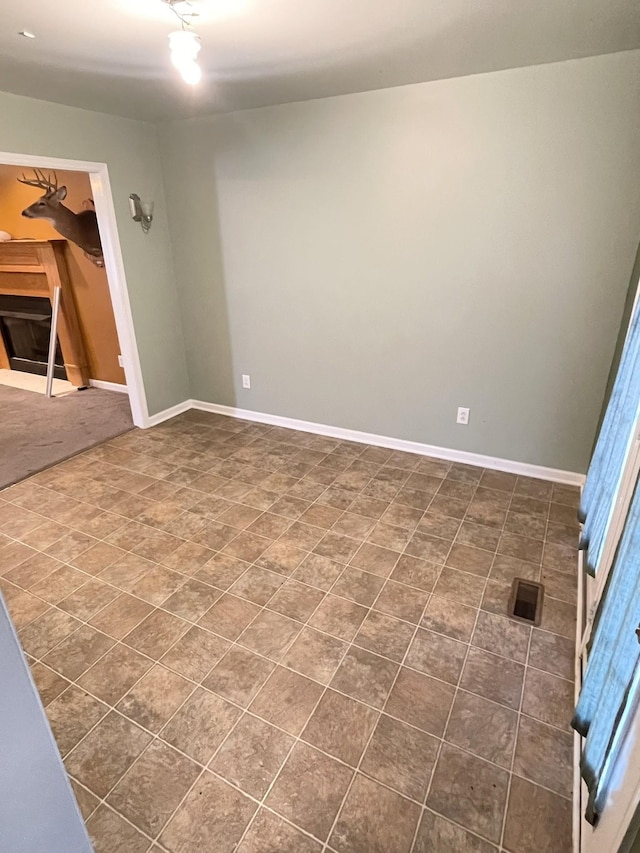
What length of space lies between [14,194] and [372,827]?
19.1 feet

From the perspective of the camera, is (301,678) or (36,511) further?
(36,511)

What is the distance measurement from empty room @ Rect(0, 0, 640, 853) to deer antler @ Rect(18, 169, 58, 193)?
50mm

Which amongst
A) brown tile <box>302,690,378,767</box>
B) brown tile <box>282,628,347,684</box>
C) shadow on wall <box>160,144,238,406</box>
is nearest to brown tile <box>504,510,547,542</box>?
brown tile <box>282,628,347,684</box>

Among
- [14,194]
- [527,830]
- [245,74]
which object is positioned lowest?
[527,830]

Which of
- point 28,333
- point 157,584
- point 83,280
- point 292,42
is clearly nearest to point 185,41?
point 292,42

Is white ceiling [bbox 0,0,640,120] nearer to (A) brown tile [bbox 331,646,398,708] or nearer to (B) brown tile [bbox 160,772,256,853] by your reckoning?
(A) brown tile [bbox 331,646,398,708]

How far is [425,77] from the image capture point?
8.45 ft

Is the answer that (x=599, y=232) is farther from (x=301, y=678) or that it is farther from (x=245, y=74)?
(x=301, y=678)

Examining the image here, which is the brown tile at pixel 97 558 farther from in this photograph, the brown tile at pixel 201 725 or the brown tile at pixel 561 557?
the brown tile at pixel 561 557

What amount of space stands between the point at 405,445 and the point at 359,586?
59.9 inches

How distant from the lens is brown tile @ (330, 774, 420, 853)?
127 centimetres

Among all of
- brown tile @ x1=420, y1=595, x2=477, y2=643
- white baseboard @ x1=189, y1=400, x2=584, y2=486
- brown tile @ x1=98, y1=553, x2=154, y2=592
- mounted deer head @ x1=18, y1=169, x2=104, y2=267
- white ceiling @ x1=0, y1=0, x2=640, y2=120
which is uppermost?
white ceiling @ x1=0, y1=0, x2=640, y2=120

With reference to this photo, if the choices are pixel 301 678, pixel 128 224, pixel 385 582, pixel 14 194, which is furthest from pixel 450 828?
pixel 14 194

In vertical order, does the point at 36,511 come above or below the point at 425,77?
below
